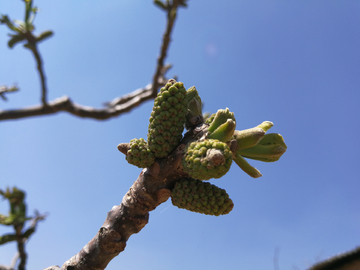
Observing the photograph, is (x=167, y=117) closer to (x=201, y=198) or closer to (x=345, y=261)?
(x=201, y=198)

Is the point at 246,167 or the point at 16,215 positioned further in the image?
the point at 246,167

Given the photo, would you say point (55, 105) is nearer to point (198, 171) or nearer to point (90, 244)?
point (198, 171)

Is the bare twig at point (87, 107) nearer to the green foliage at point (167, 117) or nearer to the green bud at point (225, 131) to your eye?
the green foliage at point (167, 117)

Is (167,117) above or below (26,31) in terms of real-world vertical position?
below

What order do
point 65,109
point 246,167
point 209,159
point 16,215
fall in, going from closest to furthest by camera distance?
point 16,215 → point 65,109 → point 209,159 → point 246,167

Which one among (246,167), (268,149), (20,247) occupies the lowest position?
(246,167)

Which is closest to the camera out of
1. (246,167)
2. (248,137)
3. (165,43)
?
(165,43)

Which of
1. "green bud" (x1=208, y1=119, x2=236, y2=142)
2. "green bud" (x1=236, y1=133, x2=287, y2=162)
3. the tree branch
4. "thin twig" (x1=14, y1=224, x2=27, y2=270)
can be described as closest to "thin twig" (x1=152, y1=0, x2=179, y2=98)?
the tree branch

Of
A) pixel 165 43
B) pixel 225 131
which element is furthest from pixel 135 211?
pixel 165 43
